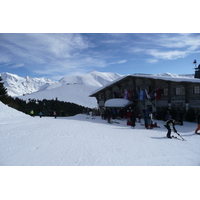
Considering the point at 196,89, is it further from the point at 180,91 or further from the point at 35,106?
the point at 35,106

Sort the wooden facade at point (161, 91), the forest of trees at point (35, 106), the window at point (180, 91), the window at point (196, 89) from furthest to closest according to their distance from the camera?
the forest of trees at point (35, 106)
the window at point (180, 91)
the wooden facade at point (161, 91)
the window at point (196, 89)

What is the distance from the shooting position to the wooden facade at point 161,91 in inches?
613

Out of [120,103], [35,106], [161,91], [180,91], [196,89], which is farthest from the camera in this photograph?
[35,106]

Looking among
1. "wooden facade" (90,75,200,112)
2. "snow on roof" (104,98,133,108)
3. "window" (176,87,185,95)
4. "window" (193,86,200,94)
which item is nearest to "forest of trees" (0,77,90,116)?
"wooden facade" (90,75,200,112)

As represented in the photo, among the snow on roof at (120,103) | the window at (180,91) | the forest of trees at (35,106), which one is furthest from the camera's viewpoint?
the forest of trees at (35,106)

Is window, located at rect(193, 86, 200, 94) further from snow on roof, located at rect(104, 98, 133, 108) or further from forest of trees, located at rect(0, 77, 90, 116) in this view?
forest of trees, located at rect(0, 77, 90, 116)

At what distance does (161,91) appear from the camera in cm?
1812

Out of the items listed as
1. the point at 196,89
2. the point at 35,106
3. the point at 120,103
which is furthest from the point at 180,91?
the point at 35,106

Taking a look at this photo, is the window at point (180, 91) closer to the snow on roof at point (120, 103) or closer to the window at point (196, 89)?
the window at point (196, 89)

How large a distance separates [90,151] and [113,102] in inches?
567

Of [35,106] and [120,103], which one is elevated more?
[120,103]

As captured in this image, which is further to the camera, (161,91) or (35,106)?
(35,106)

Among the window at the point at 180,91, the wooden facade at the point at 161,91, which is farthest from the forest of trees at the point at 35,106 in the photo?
the window at the point at 180,91

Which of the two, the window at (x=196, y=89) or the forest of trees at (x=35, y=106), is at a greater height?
the window at (x=196, y=89)
